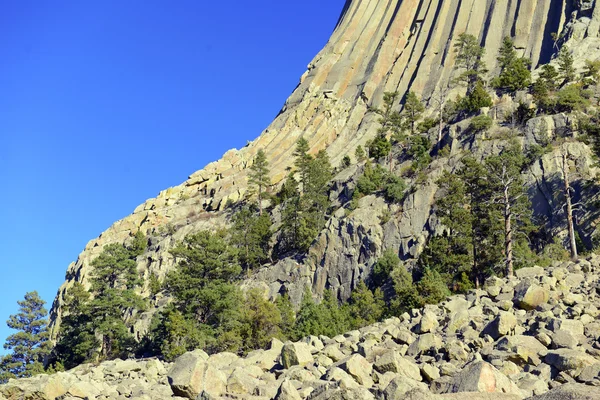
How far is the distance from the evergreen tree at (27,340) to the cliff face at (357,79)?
65.3 feet

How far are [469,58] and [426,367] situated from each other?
73.3m

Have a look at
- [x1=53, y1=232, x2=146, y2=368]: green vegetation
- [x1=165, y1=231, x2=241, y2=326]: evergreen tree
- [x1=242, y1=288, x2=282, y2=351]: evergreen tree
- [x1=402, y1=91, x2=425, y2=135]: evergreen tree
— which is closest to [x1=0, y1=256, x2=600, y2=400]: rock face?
[x1=242, y1=288, x2=282, y2=351]: evergreen tree

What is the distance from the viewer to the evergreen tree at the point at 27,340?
3934 centimetres

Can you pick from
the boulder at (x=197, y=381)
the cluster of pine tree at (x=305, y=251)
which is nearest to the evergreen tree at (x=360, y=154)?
the cluster of pine tree at (x=305, y=251)

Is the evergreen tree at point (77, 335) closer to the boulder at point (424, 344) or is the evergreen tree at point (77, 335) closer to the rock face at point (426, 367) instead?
the rock face at point (426, 367)

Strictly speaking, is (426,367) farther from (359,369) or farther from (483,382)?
(483,382)

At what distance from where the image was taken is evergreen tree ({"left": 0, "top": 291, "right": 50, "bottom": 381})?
39344 mm

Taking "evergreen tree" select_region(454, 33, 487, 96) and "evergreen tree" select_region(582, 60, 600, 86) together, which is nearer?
"evergreen tree" select_region(582, 60, 600, 86)

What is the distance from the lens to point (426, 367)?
32.7 ft

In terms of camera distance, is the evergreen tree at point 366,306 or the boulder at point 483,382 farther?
the evergreen tree at point 366,306

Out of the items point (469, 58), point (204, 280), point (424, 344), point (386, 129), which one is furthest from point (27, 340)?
point (469, 58)

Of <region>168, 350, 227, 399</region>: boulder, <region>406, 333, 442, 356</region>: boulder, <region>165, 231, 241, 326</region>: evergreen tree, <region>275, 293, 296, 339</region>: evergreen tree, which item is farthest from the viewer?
<region>165, 231, 241, 326</region>: evergreen tree

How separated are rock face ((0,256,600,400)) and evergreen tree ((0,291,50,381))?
1090 inches

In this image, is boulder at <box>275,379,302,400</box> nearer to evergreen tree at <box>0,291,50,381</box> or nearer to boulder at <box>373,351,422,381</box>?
boulder at <box>373,351,422,381</box>
